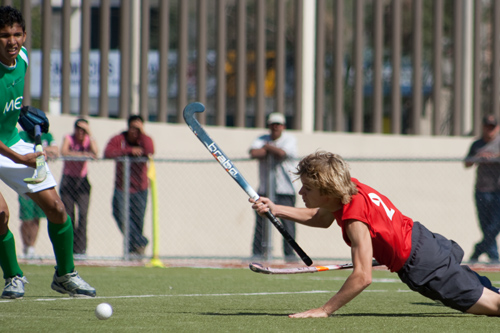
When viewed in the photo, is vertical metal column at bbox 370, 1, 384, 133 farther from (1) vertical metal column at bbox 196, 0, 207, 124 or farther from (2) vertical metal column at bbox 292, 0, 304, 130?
(1) vertical metal column at bbox 196, 0, 207, 124

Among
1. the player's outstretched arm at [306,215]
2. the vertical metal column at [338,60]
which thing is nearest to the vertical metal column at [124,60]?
the vertical metal column at [338,60]

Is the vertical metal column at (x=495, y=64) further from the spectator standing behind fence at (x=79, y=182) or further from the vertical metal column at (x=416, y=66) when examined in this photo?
the spectator standing behind fence at (x=79, y=182)

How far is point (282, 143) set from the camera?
10586 mm

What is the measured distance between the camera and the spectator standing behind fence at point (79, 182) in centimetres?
1040

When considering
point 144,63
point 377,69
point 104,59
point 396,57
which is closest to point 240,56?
point 144,63

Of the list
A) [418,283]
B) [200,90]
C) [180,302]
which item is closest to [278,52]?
[200,90]

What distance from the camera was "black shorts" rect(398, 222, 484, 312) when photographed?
4.92 meters

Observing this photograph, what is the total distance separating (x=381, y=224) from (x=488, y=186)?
242 inches

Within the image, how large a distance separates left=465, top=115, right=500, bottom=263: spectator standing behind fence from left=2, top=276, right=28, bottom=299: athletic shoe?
6197 millimetres

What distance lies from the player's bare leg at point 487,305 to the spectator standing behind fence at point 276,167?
17.3ft

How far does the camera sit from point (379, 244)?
16.0 ft

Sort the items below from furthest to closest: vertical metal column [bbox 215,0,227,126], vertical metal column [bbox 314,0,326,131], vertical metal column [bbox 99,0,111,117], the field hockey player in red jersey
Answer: vertical metal column [bbox 314,0,326,131]
vertical metal column [bbox 215,0,227,126]
vertical metal column [bbox 99,0,111,117]
the field hockey player in red jersey

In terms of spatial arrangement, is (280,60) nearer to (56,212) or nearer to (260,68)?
(260,68)

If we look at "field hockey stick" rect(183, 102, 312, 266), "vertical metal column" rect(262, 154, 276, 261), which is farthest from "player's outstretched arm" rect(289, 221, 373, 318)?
"vertical metal column" rect(262, 154, 276, 261)
